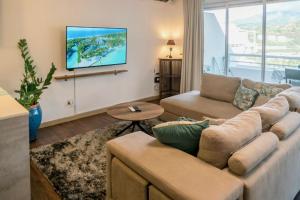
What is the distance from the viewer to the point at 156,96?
19.8 ft

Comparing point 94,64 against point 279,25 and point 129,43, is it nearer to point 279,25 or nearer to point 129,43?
point 129,43

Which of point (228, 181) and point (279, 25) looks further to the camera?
point (279, 25)

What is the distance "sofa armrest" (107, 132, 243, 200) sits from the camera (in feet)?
4.66

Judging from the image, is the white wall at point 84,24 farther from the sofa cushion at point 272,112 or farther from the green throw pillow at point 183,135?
the sofa cushion at point 272,112

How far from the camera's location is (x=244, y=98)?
3613mm

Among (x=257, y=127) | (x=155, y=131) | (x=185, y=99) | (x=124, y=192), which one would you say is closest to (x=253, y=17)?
(x=185, y=99)

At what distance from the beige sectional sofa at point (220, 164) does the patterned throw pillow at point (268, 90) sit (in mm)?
1155

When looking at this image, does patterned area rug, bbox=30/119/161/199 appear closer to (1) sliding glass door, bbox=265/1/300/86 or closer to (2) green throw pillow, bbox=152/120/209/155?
(2) green throw pillow, bbox=152/120/209/155

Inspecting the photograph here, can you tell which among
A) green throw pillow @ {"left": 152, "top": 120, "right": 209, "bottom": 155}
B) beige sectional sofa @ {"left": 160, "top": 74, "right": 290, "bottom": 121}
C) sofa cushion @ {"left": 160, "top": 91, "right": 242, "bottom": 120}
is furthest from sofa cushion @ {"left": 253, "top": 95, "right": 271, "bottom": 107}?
green throw pillow @ {"left": 152, "top": 120, "right": 209, "bottom": 155}

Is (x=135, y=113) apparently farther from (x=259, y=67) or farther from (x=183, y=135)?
(x=259, y=67)

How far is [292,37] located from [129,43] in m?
3.07

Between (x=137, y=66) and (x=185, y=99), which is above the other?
(x=137, y=66)

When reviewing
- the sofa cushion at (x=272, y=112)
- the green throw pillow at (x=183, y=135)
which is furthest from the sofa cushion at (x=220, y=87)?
the green throw pillow at (x=183, y=135)

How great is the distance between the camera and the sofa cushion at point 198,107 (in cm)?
350
